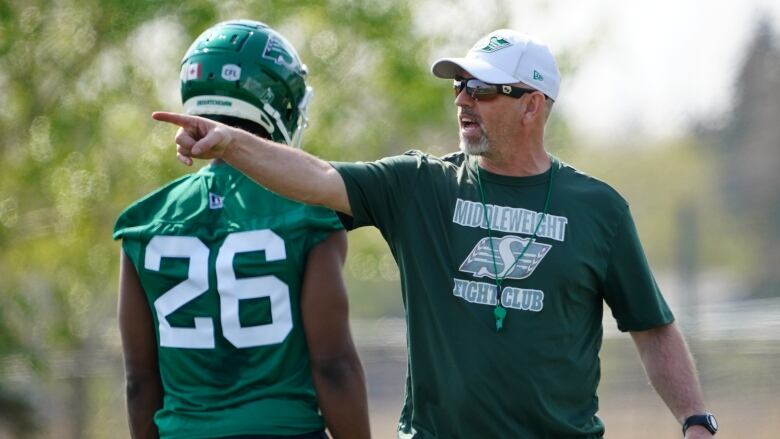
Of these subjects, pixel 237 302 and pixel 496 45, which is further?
pixel 496 45

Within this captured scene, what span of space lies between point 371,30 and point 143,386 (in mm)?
8699

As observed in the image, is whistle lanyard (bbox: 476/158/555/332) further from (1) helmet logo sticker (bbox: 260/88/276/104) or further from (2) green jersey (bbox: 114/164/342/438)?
(1) helmet logo sticker (bbox: 260/88/276/104)

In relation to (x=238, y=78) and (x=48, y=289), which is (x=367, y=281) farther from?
(x=238, y=78)

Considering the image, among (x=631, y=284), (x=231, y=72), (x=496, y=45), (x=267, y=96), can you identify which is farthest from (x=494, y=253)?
(x=231, y=72)

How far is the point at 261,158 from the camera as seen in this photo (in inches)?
153

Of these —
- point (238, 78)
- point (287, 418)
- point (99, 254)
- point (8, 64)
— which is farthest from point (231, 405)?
point (99, 254)

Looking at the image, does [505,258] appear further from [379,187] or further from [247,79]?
[247,79]

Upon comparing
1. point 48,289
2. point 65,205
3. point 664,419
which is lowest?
point 664,419

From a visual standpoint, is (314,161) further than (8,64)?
No

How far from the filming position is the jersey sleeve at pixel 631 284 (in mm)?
4441

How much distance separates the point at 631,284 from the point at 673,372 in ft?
1.19

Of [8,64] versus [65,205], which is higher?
[8,64]

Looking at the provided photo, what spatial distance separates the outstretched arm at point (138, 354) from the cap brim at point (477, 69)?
1296 mm

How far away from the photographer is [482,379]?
423 centimetres
